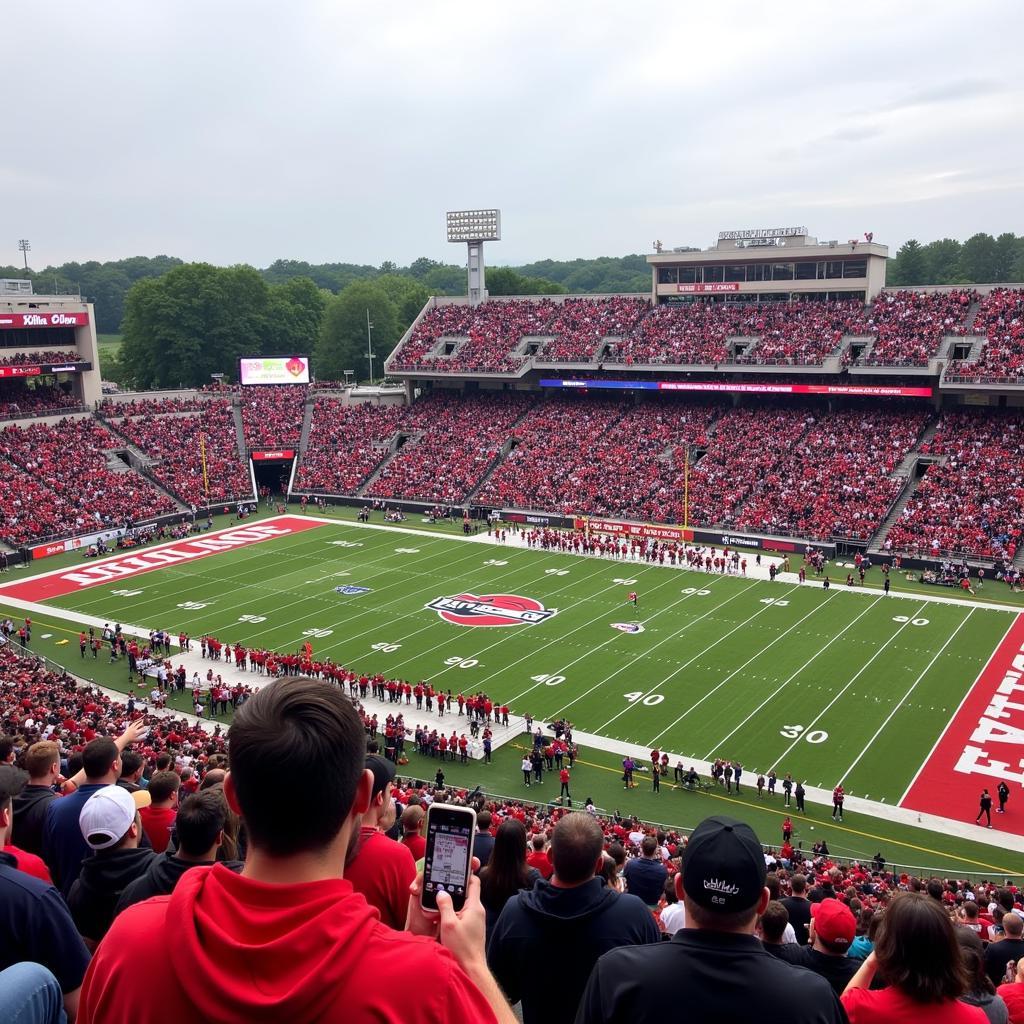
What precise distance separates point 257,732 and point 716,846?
63.8 inches

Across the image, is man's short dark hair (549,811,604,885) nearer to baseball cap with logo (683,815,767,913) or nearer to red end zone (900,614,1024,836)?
baseball cap with logo (683,815,767,913)

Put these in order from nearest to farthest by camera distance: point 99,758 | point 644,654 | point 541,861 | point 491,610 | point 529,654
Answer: point 99,758 < point 541,861 < point 644,654 < point 529,654 < point 491,610

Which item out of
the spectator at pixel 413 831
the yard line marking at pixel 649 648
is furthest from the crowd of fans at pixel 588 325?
the spectator at pixel 413 831

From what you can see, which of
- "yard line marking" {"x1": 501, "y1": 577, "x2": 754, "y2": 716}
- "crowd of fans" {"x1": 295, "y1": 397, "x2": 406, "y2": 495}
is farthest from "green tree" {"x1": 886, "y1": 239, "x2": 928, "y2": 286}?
"yard line marking" {"x1": 501, "y1": 577, "x2": 754, "y2": 716}

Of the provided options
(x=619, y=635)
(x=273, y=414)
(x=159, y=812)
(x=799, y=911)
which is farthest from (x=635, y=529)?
(x=159, y=812)

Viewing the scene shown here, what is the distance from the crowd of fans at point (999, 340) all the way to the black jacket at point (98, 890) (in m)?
47.7

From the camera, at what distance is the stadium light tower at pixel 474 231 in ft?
229

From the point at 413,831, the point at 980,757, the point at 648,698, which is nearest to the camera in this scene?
the point at 413,831

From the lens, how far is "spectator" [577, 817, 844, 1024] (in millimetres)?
2799

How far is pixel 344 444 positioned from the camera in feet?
205

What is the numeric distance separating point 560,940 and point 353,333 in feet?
302

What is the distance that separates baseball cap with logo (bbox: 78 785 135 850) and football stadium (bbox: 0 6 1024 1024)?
0.02 meters

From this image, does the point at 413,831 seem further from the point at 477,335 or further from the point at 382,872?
the point at 477,335

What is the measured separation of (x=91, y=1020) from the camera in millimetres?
2141
